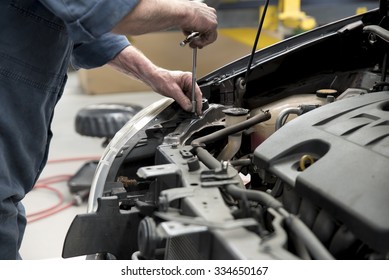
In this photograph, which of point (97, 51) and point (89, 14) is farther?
point (97, 51)

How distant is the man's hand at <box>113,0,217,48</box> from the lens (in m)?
1.11

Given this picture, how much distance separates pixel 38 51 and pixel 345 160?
739mm

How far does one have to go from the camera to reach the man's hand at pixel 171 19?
1110 mm

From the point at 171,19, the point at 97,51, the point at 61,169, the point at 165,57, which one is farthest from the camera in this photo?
the point at 165,57

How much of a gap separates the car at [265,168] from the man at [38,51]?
19 cm

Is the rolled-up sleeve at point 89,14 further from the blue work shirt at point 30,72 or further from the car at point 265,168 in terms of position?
the car at point 265,168

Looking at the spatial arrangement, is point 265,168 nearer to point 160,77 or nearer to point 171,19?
point 171,19

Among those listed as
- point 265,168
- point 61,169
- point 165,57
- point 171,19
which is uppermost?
point 171,19

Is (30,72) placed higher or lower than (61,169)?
higher

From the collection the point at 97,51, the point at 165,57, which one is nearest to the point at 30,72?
the point at 97,51

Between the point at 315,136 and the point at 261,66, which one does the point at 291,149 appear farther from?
the point at 261,66

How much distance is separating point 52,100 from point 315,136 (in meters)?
0.68

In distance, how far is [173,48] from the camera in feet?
16.4

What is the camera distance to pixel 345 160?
894 millimetres
